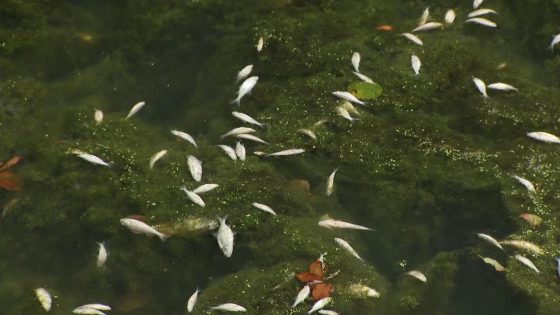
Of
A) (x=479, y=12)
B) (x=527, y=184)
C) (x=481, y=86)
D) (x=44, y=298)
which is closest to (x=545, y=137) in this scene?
(x=527, y=184)

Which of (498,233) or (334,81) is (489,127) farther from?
(334,81)

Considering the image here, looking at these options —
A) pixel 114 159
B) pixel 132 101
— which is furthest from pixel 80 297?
pixel 132 101

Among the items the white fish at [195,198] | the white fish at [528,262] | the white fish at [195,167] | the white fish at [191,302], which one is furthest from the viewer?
the white fish at [195,167]

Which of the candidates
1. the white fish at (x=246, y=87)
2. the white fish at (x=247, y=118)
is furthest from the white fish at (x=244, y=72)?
the white fish at (x=247, y=118)

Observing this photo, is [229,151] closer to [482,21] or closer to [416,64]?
[416,64]

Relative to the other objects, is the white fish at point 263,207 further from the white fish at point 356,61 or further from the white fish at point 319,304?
the white fish at point 356,61

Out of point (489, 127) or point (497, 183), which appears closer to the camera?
point (497, 183)

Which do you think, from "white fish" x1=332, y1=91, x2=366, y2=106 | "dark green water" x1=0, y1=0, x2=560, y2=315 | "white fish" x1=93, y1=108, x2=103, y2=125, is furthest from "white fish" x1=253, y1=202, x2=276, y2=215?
"white fish" x1=93, y1=108, x2=103, y2=125
